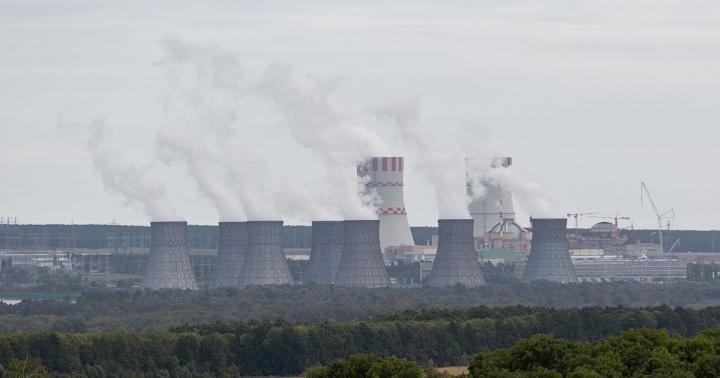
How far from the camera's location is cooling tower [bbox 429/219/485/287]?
144 meters

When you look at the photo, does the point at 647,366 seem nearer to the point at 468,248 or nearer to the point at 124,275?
the point at 468,248

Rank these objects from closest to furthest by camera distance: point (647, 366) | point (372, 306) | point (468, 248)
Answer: point (647, 366)
point (372, 306)
point (468, 248)

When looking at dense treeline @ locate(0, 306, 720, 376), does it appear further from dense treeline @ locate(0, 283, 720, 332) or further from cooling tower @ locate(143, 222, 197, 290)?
cooling tower @ locate(143, 222, 197, 290)

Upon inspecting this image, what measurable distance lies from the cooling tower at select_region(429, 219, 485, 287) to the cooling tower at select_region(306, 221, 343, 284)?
728 cm

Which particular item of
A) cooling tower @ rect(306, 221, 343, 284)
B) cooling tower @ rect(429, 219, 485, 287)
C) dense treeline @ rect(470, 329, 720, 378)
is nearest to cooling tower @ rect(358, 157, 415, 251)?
cooling tower @ rect(306, 221, 343, 284)

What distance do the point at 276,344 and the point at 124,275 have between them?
104116 mm

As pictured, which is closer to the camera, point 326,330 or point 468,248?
point 326,330

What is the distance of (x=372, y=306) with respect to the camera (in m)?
128

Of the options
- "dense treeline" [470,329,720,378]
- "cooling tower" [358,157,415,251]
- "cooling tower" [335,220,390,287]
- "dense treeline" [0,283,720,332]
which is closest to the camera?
"dense treeline" [470,329,720,378]

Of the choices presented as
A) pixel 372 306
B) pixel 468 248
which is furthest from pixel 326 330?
pixel 468 248

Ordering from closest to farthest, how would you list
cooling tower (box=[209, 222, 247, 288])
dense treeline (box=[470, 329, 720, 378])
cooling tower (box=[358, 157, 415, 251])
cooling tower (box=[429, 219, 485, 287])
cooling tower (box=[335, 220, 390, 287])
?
1. dense treeline (box=[470, 329, 720, 378])
2. cooling tower (box=[335, 220, 390, 287])
3. cooling tower (box=[209, 222, 247, 288])
4. cooling tower (box=[429, 219, 485, 287])
5. cooling tower (box=[358, 157, 415, 251])

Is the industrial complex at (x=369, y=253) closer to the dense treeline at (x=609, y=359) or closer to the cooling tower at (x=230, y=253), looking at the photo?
the cooling tower at (x=230, y=253)

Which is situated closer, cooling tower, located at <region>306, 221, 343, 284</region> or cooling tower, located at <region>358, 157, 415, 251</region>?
cooling tower, located at <region>306, 221, 343, 284</region>

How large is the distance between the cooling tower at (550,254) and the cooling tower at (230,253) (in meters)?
21.5
